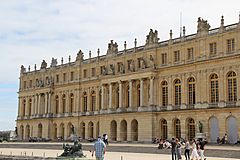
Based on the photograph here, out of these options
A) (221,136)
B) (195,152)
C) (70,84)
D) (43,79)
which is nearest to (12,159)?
(195,152)

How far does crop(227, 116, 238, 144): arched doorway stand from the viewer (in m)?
47.6

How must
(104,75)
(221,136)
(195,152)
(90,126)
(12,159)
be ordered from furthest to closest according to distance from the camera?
(90,126) < (104,75) < (221,136) < (12,159) < (195,152)

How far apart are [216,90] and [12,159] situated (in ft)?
88.2

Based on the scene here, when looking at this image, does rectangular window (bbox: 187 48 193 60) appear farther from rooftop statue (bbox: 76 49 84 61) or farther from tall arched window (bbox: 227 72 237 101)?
rooftop statue (bbox: 76 49 84 61)

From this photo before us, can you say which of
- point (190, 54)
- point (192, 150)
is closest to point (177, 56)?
point (190, 54)

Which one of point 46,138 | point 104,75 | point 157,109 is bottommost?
point 46,138

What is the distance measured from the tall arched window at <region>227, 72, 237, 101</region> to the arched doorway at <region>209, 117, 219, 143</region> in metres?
3.07

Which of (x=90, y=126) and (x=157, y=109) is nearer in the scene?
(x=157, y=109)

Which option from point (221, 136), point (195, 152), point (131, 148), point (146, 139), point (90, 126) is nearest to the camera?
point (195, 152)

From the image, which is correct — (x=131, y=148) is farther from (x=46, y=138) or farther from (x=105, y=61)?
(x=46, y=138)

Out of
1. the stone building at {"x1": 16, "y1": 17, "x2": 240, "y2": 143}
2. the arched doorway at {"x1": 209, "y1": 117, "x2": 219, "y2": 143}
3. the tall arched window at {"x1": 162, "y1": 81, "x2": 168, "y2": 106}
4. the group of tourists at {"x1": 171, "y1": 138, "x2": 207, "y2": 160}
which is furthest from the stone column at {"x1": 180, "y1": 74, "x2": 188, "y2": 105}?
the group of tourists at {"x1": 171, "y1": 138, "x2": 207, "y2": 160}

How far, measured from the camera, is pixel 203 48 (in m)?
51.3

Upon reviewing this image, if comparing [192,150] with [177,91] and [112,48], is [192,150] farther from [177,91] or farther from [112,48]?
[112,48]

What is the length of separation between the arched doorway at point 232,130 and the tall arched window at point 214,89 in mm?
3054
